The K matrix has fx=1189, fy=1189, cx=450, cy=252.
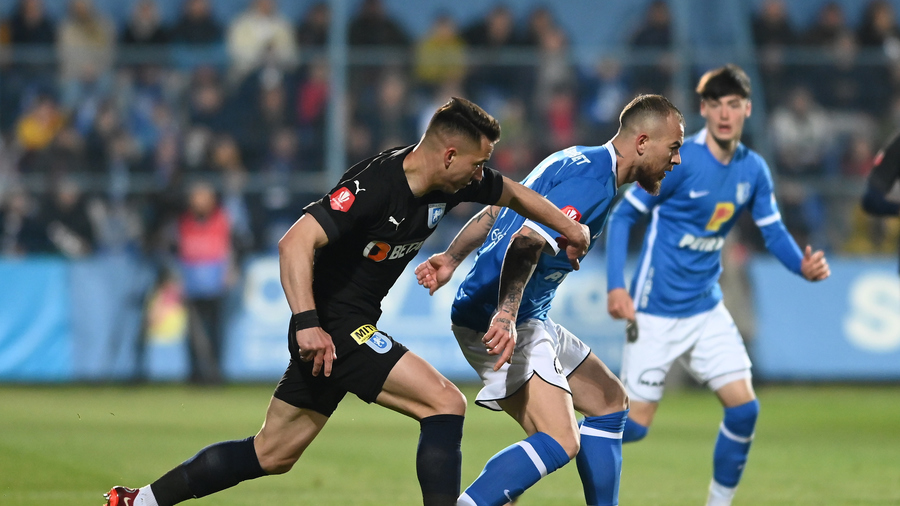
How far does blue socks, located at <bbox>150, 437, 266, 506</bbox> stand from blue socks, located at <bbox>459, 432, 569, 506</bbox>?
1029mm

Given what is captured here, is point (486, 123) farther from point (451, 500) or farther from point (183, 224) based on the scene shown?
point (183, 224)

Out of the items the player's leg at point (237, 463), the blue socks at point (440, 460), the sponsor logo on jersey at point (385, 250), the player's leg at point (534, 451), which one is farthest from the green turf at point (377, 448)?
the sponsor logo on jersey at point (385, 250)

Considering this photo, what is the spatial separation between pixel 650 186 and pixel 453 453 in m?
1.66

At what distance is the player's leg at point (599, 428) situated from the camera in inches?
234

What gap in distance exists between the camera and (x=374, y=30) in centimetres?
1705

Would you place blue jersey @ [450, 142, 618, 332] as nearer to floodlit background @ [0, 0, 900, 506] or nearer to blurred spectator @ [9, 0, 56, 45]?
floodlit background @ [0, 0, 900, 506]

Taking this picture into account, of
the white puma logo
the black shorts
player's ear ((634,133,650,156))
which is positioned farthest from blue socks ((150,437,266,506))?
player's ear ((634,133,650,156))

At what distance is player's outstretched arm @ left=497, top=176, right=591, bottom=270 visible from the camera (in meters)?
5.36

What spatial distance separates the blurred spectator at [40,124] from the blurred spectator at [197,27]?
211cm

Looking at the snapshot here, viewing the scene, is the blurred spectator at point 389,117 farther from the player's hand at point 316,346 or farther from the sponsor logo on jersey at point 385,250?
the player's hand at point 316,346

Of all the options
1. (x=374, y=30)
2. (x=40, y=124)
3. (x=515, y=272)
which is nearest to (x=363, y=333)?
(x=515, y=272)

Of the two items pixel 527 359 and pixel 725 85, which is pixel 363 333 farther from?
pixel 725 85

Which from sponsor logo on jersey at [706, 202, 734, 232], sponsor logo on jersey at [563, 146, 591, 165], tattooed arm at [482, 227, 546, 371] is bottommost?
tattooed arm at [482, 227, 546, 371]

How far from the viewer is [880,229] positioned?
51.0 feet
